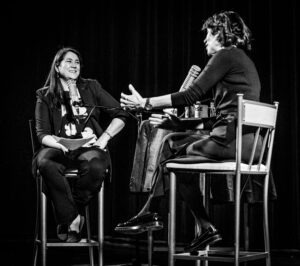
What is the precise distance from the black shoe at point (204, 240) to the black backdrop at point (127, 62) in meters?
1.48

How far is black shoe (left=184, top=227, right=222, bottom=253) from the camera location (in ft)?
8.18

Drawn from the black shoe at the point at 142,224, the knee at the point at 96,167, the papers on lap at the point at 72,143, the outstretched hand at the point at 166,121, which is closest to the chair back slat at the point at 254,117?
the outstretched hand at the point at 166,121

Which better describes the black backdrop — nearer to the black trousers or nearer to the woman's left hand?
the woman's left hand

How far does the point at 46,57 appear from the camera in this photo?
4664mm

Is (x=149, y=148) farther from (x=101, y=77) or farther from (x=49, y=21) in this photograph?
(x=49, y=21)

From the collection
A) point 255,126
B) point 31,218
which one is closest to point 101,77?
point 31,218

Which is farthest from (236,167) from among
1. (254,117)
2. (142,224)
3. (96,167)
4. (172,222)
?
(96,167)

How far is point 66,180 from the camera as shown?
3107mm

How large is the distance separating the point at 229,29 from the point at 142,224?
1.07 m

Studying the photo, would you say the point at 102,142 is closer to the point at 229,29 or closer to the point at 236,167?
the point at 229,29

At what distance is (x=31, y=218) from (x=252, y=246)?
5.95 ft

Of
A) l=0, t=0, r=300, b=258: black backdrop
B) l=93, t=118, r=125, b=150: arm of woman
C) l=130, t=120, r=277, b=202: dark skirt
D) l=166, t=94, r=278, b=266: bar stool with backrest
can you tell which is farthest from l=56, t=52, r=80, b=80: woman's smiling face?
l=166, t=94, r=278, b=266: bar stool with backrest

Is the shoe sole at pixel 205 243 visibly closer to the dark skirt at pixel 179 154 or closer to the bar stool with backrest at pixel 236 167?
the bar stool with backrest at pixel 236 167

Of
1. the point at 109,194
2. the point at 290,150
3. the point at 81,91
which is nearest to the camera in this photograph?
the point at 81,91
